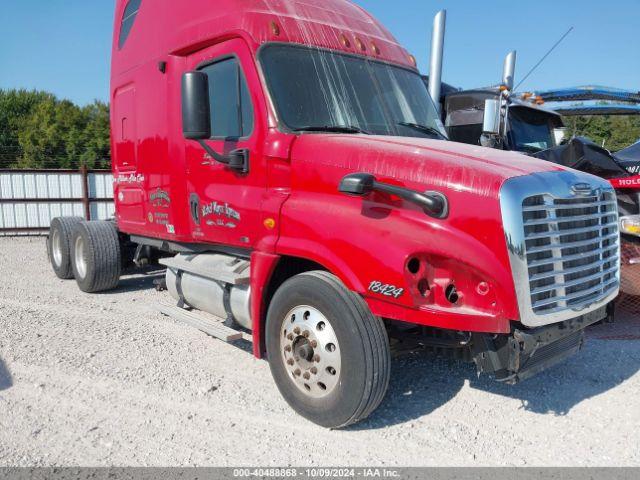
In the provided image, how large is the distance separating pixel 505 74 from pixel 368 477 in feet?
26.6

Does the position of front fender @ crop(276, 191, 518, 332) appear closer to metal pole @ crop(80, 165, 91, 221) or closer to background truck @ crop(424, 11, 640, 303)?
background truck @ crop(424, 11, 640, 303)

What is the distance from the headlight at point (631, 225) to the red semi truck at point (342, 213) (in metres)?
2.09

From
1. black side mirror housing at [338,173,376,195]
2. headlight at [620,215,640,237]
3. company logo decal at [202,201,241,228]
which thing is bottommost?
headlight at [620,215,640,237]

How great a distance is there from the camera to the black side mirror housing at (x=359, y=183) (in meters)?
3.20

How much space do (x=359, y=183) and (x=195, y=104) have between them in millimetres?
1543

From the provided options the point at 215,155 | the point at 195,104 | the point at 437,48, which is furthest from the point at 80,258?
the point at 437,48

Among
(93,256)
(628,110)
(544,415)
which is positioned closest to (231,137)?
(544,415)

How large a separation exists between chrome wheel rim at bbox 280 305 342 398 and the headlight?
12.7 ft

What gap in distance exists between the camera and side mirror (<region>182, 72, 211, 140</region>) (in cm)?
395

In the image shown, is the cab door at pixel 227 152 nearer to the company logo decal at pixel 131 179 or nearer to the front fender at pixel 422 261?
the front fender at pixel 422 261

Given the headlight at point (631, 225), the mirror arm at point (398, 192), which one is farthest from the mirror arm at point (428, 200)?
the headlight at point (631, 225)

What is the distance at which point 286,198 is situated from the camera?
12.7 feet

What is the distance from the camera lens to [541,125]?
9031 millimetres

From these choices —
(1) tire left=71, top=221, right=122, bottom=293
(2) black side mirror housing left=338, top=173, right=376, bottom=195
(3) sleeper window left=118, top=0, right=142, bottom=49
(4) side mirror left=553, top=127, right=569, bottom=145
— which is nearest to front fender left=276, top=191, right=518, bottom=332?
(2) black side mirror housing left=338, top=173, right=376, bottom=195
